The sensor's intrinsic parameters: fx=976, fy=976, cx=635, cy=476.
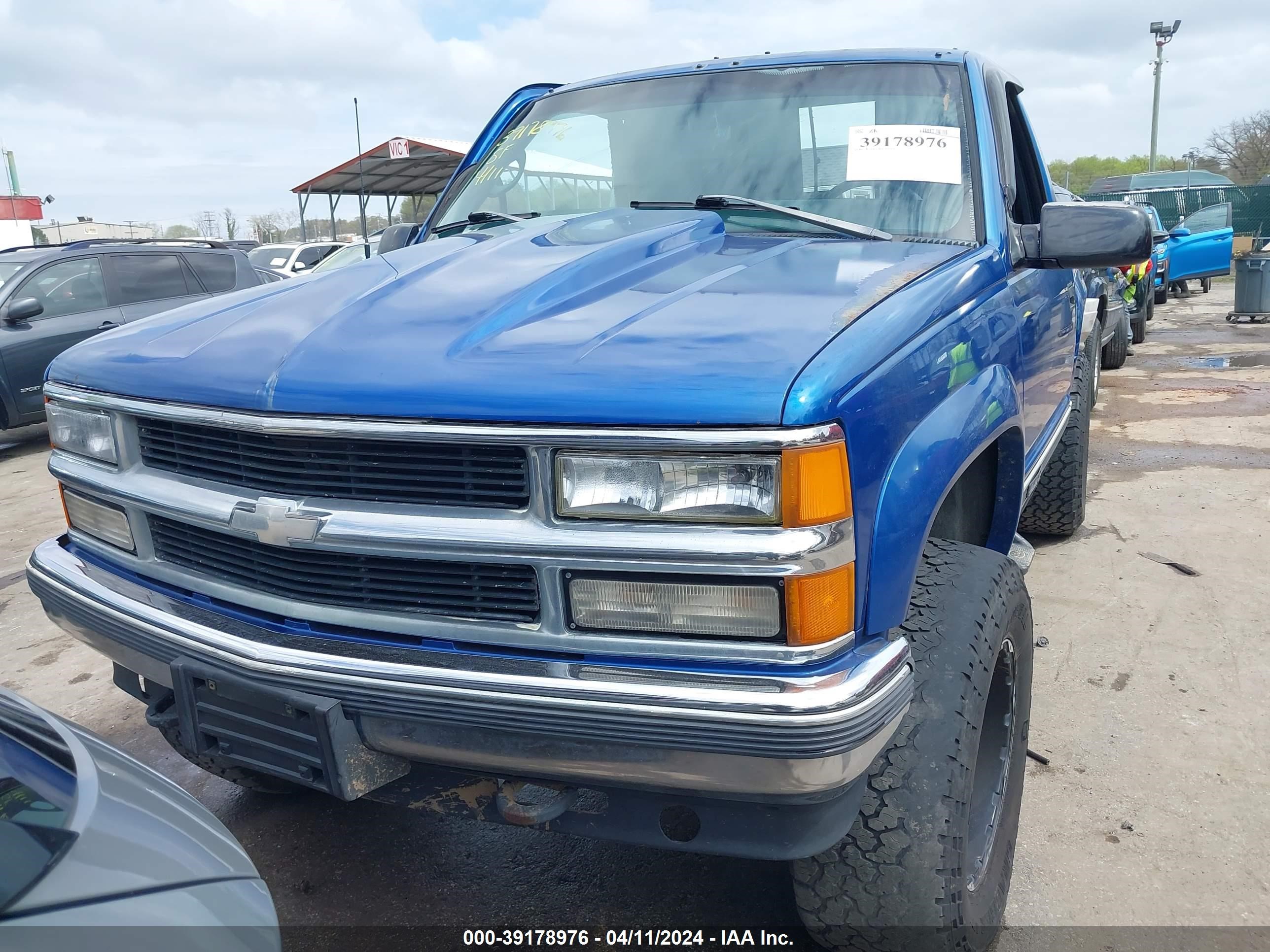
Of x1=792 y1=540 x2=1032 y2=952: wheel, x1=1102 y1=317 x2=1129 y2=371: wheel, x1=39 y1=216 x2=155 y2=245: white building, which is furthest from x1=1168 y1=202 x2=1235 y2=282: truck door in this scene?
x1=39 y1=216 x2=155 y2=245: white building

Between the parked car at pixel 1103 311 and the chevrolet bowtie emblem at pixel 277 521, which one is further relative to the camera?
the parked car at pixel 1103 311

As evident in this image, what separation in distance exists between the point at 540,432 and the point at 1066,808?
6.25ft

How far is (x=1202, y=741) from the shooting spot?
9.30 feet

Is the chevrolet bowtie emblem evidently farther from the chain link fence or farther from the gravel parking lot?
the chain link fence

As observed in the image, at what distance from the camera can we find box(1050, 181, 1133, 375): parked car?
5.24m

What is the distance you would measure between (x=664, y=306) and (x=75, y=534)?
154 centimetres

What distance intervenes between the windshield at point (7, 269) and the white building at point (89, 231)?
120 feet

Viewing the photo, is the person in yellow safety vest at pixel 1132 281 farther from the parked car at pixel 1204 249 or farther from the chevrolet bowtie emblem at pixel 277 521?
the chevrolet bowtie emblem at pixel 277 521

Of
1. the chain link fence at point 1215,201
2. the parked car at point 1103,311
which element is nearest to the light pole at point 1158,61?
the chain link fence at point 1215,201

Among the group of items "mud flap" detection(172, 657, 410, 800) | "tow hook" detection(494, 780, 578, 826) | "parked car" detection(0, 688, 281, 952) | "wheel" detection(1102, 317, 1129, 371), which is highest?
"parked car" detection(0, 688, 281, 952)

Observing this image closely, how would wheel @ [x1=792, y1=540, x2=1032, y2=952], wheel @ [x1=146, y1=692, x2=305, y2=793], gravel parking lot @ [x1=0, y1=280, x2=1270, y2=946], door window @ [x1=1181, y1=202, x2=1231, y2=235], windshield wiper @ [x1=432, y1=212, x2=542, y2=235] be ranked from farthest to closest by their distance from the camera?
1. door window @ [x1=1181, y1=202, x2=1231, y2=235]
2. windshield wiper @ [x1=432, y1=212, x2=542, y2=235]
3. gravel parking lot @ [x1=0, y1=280, x2=1270, y2=946]
4. wheel @ [x1=146, y1=692, x2=305, y2=793]
5. wheel @ [x1=792, y1=540, x2=1032, y2=952]

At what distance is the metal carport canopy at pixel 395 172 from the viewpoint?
2084 cm

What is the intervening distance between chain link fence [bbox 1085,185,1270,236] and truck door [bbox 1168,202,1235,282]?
3.48 ft

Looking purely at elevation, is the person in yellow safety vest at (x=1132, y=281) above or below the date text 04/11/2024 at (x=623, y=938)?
above
